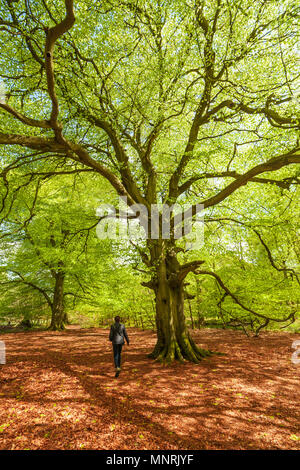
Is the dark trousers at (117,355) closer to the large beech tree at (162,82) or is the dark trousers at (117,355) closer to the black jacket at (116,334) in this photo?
the black jacket at (116,334)

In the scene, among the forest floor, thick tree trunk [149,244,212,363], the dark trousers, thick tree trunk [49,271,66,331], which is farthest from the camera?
thick tree trunk [49,271,66,331]

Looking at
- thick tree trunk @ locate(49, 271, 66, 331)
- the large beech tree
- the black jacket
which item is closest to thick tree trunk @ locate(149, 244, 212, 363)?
the large beech tree

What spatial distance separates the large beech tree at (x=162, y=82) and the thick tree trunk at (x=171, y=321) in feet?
0.12

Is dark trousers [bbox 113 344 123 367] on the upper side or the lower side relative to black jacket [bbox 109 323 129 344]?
lower

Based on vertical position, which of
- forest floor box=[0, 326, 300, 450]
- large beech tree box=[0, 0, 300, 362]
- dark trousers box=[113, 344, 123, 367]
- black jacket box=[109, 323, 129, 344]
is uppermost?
large beech tree box=[0, 0, 300, 362]

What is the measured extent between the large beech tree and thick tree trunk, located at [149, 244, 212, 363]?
1.4 inches

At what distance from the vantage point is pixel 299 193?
412 inches

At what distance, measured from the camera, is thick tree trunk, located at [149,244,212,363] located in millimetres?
7980

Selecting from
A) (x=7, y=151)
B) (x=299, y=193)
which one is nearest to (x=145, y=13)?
(x=7, y=151)

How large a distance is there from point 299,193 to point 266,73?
18.3 ft

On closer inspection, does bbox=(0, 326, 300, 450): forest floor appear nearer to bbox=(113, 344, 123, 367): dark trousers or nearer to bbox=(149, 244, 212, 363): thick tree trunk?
bbox=(113, 344, 123, 367): dark trousers

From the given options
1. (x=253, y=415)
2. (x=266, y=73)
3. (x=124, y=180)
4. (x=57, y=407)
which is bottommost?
(x=253, y=415)

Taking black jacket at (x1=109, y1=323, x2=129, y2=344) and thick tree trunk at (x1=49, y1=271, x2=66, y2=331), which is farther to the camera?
thick tree trunk at (x1=49, y1=271, x2=66, y2=331)
